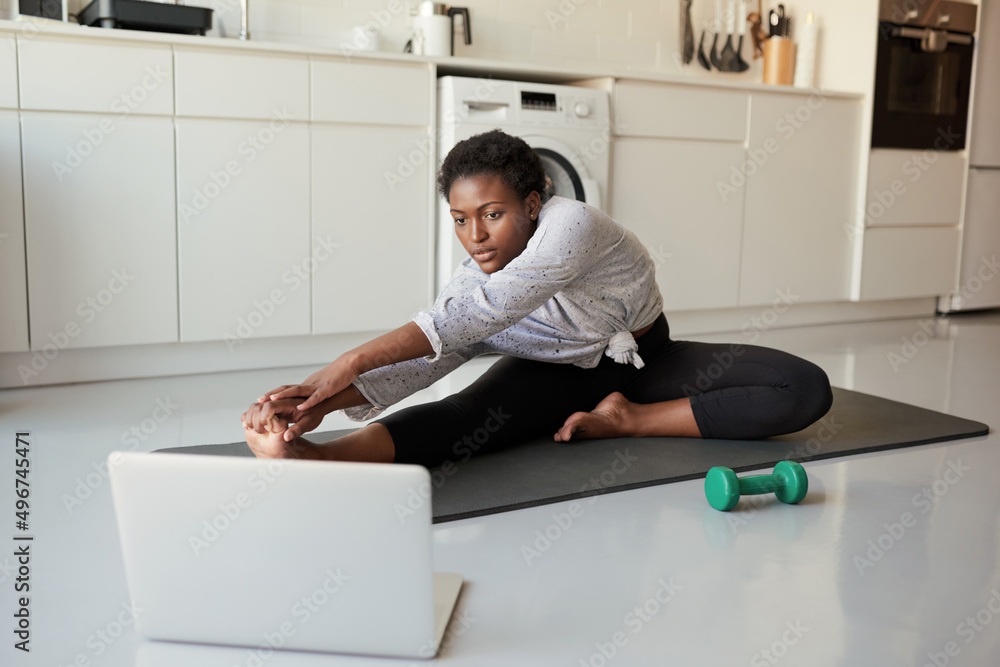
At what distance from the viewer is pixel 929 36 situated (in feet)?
13.4

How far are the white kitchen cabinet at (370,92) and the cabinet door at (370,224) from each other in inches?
1.7

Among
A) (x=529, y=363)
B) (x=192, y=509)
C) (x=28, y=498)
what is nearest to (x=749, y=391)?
(x=529, y=363)

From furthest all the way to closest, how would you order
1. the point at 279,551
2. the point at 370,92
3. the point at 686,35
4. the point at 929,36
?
the point at 686,35 < the point at 929,36 < the point at 370,92 < the point at 279,551

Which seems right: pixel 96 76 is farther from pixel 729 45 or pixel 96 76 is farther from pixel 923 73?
pixel 923 73

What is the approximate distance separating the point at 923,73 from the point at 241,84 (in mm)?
3056

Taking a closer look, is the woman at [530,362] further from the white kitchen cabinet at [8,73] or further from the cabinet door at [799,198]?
the cabinet door at [799,198]

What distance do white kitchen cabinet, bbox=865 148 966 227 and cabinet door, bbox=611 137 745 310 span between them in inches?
30.5

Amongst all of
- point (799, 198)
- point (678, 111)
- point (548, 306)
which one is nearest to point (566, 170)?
point (678, 111)

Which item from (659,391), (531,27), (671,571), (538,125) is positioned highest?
(531,27)

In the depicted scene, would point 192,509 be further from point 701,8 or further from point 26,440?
point 701,8

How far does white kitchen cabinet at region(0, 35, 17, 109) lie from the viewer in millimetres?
2484

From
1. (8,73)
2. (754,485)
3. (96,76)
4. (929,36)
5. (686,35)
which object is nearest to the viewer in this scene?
(754,485)

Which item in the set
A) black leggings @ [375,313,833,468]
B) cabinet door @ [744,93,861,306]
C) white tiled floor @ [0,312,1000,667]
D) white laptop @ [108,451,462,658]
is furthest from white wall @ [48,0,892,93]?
white laptop @ [108,451,462,658]

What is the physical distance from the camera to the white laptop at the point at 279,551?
1019 mm
